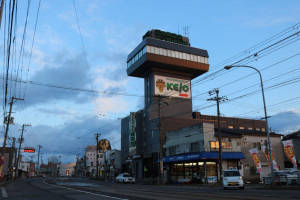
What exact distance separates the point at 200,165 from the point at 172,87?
3599 cm

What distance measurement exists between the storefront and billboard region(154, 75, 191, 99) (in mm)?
28881

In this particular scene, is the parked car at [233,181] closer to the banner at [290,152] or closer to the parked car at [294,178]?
the parked car at [294,178]

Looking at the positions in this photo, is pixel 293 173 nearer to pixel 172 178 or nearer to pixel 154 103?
pixel 172 178

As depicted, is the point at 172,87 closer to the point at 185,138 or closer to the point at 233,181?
the point at 185,138

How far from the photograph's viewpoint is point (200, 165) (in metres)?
41.6

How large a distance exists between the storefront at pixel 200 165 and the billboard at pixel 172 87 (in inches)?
1137

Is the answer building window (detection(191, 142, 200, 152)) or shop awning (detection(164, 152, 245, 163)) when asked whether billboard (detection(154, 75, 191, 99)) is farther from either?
shop awning (detection(164, 152, 245, 163))

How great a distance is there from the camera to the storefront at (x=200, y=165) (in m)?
39.6

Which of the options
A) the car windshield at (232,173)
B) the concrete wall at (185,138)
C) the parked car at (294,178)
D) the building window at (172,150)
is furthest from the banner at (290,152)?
the building window at (172,150)

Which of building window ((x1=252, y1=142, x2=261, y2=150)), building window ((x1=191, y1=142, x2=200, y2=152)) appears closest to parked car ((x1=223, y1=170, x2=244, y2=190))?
building window ((x1=191, y1=142, x2=200, y2=152))

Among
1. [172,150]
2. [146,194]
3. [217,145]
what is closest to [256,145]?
[217,145]

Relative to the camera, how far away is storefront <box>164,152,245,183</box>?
130 ft

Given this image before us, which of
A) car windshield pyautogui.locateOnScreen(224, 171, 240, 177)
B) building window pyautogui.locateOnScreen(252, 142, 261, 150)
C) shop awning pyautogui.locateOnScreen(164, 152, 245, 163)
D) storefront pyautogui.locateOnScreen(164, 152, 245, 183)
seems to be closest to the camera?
car windshield pyautogui.locateOnScreen(224, 171, 240, 177)

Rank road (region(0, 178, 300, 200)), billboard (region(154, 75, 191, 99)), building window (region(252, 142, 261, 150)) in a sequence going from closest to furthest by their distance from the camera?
road (region(0, 178, 300, 200)) < building window (region(252, 142, 261, 150)) < billboard (region(154, 75, 191, 99))
